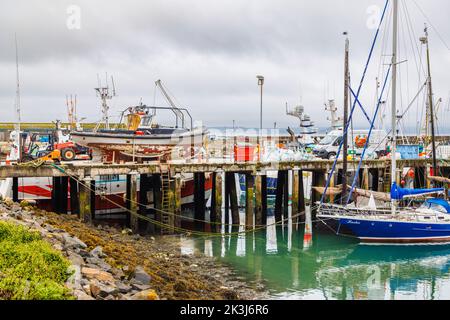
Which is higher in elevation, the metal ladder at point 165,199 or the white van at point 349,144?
the white van at point 349,144

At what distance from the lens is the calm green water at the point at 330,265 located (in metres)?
19.3

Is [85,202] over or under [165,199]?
over

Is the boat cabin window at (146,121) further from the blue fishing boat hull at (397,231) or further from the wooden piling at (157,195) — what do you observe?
the blue fishing boat hull at (397,231)

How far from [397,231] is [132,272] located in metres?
17.7

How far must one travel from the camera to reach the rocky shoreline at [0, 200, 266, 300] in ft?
35.3

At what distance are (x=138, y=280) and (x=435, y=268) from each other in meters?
15.9

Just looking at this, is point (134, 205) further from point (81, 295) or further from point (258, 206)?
point (81, 295)

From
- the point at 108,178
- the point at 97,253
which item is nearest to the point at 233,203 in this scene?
the point at 108,178

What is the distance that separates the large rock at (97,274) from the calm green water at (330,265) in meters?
7.69

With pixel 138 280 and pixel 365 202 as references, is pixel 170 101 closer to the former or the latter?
pixel 365 202

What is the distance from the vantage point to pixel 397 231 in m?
26.3

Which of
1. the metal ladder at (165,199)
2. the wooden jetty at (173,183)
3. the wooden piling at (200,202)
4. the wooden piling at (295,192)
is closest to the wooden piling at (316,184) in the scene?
the wooden jetty at (173,183)

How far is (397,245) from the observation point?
86.9ft
